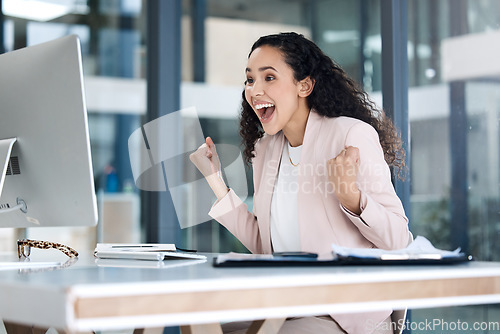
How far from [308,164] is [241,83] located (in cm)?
164

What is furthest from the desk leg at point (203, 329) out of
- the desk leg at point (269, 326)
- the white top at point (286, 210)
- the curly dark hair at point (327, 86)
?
the curly dark hair at point (327, 86)

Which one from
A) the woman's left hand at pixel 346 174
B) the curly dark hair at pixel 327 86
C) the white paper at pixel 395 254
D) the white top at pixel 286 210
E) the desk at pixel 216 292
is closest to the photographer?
the desk at pixel 216 292

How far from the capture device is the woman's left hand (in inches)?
61.0

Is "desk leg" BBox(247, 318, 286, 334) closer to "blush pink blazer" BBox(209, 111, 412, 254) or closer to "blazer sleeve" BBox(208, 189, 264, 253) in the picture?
"blush pink blazer" BBox(209, 111, 412, 254)

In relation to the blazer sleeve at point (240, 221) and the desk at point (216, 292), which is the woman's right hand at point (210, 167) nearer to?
the blazer sleeve at point (240, 221)

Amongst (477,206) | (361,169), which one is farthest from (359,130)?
(477,206)

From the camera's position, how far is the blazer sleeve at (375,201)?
1.61 meters

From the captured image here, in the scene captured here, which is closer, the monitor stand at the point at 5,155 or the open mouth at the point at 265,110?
the monitor stand at the point at 5,155

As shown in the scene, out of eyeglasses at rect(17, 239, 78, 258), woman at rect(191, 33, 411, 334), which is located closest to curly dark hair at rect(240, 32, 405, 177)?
woman at rect(191, 33, 411, 334)

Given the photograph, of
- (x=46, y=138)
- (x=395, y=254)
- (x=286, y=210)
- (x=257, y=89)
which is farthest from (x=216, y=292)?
(x=257, y=89)

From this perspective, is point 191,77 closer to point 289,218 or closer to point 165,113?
point 165,113

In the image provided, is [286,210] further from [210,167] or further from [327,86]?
[327,86]

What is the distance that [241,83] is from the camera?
138 inches

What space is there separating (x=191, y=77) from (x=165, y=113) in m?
0.39
